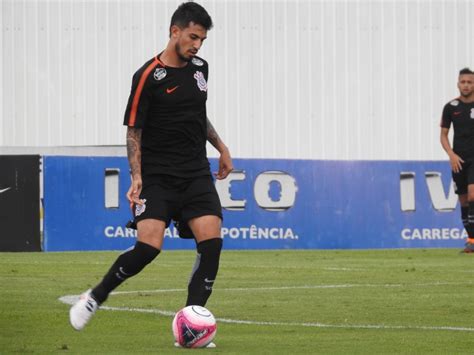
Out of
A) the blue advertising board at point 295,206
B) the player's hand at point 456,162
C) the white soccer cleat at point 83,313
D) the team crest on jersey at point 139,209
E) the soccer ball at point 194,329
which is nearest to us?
the soccer ball at point 194,329

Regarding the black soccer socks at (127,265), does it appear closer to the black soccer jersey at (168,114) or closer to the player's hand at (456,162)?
the black soccer jersey at (168,114)

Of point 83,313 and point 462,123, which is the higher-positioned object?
point 462,123

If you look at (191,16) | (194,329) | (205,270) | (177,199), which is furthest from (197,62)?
(194,329)

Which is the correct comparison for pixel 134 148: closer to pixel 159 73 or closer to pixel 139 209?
pixel 139 209

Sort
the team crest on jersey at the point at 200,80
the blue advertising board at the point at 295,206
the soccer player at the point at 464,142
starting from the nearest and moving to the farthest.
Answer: the team crest on jersey at the point at 200,80
the soccer player at the point at 464,142
the blue advertising board at the point at 295,206

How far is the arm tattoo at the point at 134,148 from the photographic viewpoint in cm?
905

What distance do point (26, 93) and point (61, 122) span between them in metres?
1.07

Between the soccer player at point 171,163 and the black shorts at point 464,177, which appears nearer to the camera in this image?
the soccer player at point 171,163

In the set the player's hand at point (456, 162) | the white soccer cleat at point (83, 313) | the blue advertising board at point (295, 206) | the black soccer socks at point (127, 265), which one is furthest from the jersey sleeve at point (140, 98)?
the blue advertising board at point (295, 206)

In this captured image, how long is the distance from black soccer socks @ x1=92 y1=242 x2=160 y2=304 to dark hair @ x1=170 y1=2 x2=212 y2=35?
4.33 ft

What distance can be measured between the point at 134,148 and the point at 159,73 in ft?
1.54

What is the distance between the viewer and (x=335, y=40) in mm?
37094

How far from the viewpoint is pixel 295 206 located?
22.6 metres

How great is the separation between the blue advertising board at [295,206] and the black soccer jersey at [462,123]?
10.2 ft
